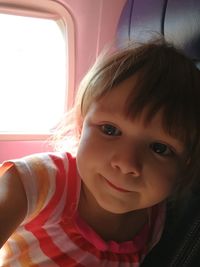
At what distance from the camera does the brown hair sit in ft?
2.19

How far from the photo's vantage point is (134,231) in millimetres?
820

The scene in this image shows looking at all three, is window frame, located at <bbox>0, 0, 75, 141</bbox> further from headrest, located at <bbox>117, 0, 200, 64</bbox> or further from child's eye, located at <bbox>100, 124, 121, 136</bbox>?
child's eye, located at <bbox>100, 124, 121, 136</bbox>

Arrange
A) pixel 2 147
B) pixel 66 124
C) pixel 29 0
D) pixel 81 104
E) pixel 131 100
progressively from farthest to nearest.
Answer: pixel 2 147, pixel 29 0, pixel 66 124, pixel 81 104, pixel 131 100

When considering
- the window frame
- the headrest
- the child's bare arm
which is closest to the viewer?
the child's bare arm

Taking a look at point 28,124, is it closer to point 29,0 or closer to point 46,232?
point 29,0

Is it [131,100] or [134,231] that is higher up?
[131,100]

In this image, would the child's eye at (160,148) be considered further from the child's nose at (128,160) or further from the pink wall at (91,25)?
the pink wall at (91,25)

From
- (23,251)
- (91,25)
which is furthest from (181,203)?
(91,25)

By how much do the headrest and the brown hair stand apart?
0.04m

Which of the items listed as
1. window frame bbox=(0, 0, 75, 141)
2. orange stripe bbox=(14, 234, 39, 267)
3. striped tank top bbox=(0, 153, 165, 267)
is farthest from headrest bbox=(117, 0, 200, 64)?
orange stripe bbox=(14, 234, 39, 267)

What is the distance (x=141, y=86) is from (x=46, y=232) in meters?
0.31

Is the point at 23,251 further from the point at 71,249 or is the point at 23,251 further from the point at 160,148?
the point at 160,148

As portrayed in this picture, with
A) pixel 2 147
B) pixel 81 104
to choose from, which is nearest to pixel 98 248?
pixel 81 104

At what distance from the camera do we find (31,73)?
132 centimetres
